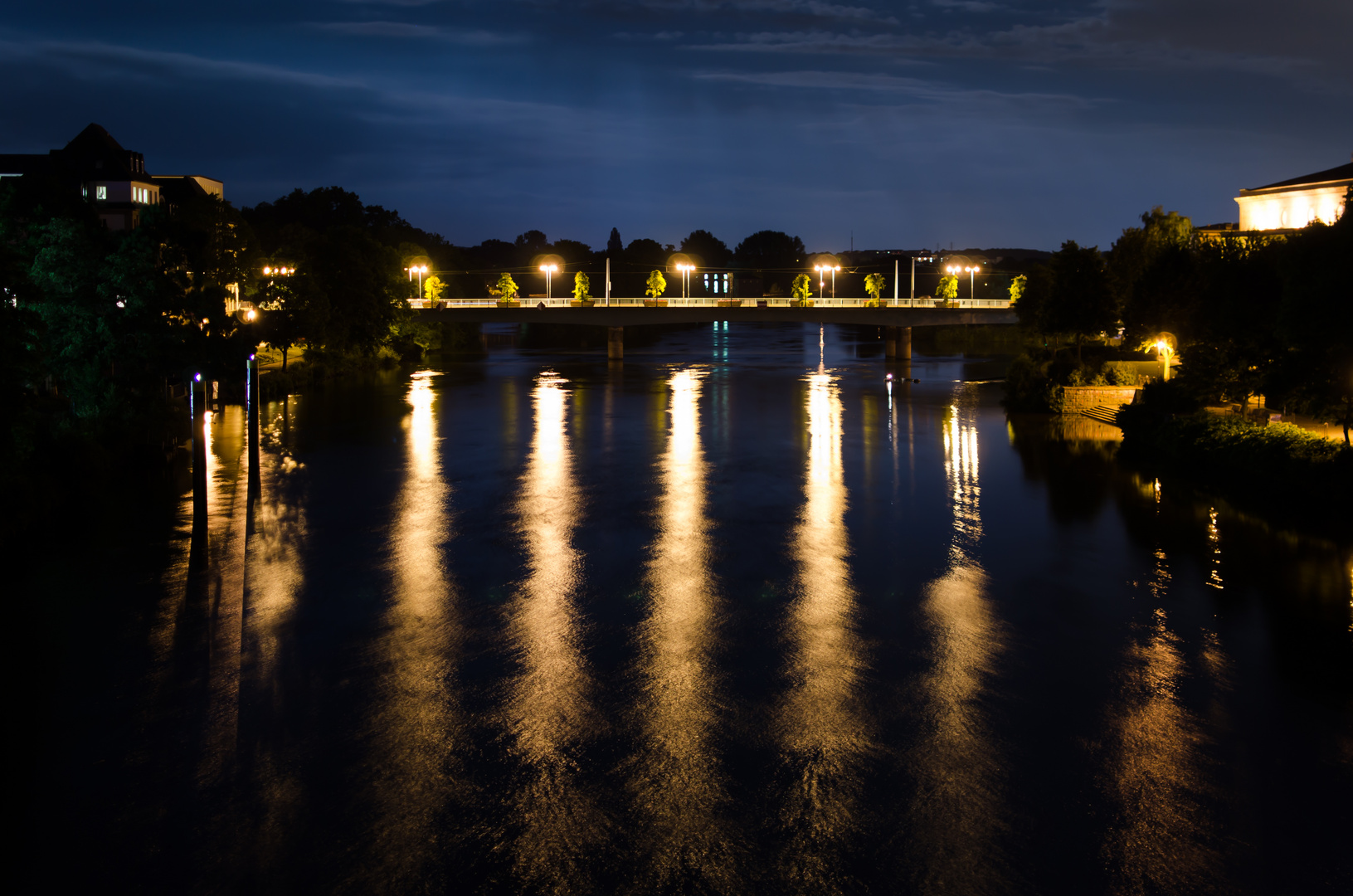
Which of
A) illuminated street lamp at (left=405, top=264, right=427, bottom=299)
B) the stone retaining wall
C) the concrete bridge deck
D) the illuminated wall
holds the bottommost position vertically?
the stone retaining wall

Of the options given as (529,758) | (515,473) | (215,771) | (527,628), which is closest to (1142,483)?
(515,473)

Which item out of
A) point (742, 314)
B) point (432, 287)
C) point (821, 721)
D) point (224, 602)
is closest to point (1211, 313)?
point (821, 721)

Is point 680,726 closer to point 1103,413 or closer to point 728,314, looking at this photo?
point 1103,413

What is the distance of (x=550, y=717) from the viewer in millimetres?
16438

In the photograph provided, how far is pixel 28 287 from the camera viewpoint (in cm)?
2994

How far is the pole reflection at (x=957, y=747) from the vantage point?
12398mm

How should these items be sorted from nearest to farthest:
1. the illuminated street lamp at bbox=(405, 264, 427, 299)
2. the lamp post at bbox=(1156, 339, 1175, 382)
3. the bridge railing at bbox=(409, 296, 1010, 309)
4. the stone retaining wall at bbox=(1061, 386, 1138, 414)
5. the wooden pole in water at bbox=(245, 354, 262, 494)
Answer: the wooden pole in water at bbox=(245, 354, 262, 494)
the lamp post at bbox=(1156, 339, 1175, 382)
the stone retaining wall at bbox=(1061, 386, 1138, 414)
the bridge railing at bbox=(409, 296, 1010, 309)
the illuminated street lamp at bbox=(405, 264, 427, 299)

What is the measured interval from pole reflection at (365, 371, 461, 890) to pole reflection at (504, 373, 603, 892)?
3.64 ft

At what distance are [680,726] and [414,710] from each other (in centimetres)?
446

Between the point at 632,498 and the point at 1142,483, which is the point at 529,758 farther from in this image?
the point at 1142,483

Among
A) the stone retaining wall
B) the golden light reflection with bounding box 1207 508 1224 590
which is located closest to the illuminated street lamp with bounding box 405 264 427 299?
the stone retaining wall

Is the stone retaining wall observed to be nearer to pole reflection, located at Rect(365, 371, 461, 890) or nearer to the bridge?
pole reflection, located at Rect(365, 371, 461, 890)

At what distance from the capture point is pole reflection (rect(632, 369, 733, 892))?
40.9 ft

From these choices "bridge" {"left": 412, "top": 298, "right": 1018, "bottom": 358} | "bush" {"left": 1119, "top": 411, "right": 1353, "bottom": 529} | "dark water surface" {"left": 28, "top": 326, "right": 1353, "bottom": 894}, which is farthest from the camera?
"bridge" {"left": 412, "top": 298, "right": 1018, "bottom": 358}
